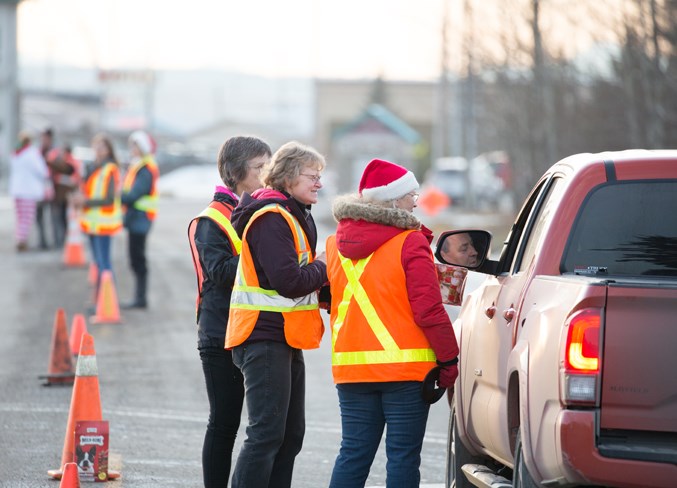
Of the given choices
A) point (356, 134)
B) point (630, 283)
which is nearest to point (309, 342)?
point (630, 283)

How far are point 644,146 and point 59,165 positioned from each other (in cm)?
1210

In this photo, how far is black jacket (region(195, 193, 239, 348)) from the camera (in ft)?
23.4

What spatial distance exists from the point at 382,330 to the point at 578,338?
53.0 inches

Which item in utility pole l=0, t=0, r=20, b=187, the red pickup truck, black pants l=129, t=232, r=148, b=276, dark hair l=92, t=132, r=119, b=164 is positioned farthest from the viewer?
utility pole l=0, t=0, r=20, b=187

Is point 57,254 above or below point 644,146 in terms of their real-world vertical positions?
below

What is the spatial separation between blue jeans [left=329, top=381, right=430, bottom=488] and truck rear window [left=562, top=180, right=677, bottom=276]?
3.17ft

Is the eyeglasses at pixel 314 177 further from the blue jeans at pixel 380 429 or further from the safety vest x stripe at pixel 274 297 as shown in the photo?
the blue jeans at pixel 380 429

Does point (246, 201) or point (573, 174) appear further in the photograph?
point (246, 201)

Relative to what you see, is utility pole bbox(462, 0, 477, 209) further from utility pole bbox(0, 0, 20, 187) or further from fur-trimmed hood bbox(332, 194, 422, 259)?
fur-trimmed hood bbox(332, 194, 422, 259)

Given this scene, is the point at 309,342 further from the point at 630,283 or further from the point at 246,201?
the point at 630,283

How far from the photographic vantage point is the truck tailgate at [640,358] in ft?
17.1

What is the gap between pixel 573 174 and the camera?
6148 mm

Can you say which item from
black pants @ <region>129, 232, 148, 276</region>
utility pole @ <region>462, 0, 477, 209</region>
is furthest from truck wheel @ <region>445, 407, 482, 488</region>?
utility pole @ <region>462, 0, 477, 209</region>

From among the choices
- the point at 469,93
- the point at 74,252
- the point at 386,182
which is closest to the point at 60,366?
the point at 386,182
